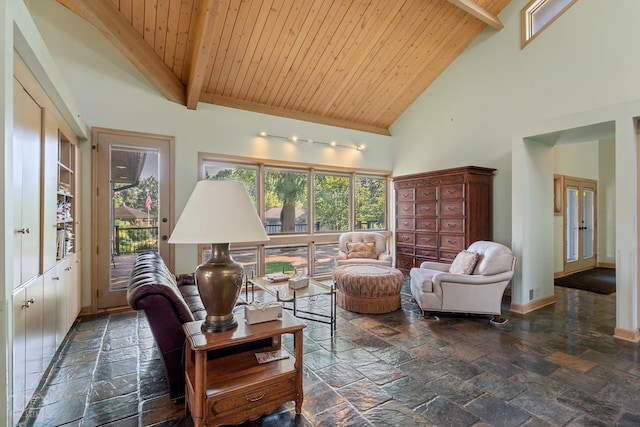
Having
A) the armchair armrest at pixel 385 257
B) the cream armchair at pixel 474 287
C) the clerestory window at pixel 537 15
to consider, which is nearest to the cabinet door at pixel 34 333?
the cream armchair at pixel 474 287

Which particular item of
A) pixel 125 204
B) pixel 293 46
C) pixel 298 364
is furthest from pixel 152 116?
pixel 298 364

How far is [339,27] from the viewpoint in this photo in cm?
439

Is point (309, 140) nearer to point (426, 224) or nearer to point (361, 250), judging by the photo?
point (361, 250)

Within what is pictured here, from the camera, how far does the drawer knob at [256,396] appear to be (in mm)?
1744

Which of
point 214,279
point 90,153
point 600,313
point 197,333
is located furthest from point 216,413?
point 600,313

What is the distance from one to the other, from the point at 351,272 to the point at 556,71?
3848mm

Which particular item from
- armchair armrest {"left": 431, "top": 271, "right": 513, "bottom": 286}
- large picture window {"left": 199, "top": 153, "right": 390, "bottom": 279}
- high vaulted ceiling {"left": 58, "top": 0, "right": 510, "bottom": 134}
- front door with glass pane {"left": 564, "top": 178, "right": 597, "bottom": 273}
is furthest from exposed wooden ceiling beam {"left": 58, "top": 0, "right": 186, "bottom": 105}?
front door with glass pane {"left": 564, "top": 178, "right": 597, "bottom": 273}

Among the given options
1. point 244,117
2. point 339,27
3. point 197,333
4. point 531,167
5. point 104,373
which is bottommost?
point 104,373

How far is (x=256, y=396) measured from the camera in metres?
1.76

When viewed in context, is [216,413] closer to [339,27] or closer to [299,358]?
[299,358]

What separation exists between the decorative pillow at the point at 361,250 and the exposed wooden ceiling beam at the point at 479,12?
3.76 metres

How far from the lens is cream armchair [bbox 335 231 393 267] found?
5219mm

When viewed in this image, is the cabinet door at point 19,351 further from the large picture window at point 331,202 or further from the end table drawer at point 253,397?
the large picture window at point 331,202

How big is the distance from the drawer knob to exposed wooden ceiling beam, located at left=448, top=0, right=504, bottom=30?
16.1ft
